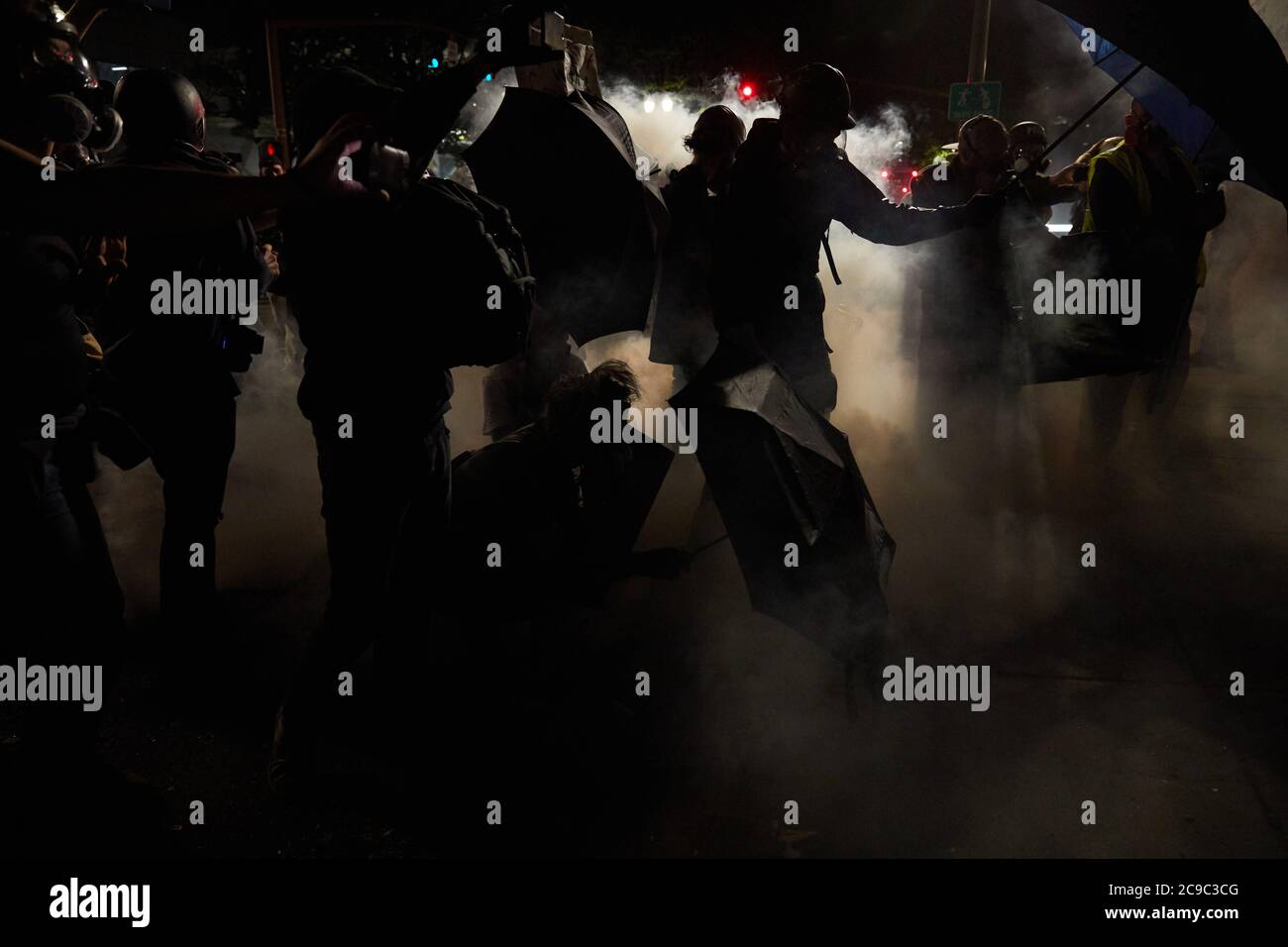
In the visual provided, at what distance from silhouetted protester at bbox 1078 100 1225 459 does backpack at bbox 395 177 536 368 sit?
3104 millimetres

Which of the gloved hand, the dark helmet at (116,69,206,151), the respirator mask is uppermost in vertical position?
the dark helmet at (116,69,206,151)

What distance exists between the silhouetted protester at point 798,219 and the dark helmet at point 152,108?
2118mm

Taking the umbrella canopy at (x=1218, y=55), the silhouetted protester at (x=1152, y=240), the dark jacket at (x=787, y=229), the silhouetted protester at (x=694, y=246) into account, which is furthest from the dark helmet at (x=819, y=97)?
the silhouetted protester at (x=1152, y=240)

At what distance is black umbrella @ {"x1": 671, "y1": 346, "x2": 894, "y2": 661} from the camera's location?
284 cm

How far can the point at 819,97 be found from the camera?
3.48m

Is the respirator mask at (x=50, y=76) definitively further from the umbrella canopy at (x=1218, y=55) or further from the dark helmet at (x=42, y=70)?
the umbrella canopy at (x=1218, y=55)

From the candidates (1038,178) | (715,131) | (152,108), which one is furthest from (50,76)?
(1038,178)

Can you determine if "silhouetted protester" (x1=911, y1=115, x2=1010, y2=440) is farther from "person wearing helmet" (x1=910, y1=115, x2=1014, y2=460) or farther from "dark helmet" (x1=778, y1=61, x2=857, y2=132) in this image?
"dark helmet" (x1=778, y1=61, x2=857, y2=132)

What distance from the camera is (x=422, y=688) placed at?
117 inches

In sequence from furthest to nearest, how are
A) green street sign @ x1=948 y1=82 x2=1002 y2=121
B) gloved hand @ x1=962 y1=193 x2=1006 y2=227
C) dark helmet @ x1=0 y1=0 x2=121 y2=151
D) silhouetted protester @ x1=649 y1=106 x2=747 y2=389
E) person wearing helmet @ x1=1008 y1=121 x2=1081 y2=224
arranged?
green street sign @ x1=948 y1=82 x2=1002 y2=121, person wearing helmet @ x1=1008 y1=121 x2=1081 y2=224, silhouetted protester @ x1=649 y1=106 x2=747 y2=389, gloved hand @ x1=962 y1=193 x2=1006 y2=227, dark helmet @ x1=0 y1=0 x2=121 y2=151

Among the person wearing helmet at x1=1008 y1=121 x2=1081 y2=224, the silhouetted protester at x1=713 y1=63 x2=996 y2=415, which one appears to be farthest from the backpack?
the person wearing helmet at x1=1008 y1=121 x2=1081 y2=224

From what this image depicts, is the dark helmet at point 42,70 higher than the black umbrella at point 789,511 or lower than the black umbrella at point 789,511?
higher

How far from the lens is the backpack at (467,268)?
234cm

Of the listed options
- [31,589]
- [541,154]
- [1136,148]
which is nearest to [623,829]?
[31,589]
